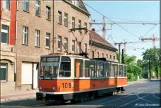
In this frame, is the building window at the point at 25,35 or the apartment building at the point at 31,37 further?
the building window at the point at 25,35

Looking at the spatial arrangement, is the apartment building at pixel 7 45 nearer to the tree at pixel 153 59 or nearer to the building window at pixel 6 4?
the building window at pixel 6 4

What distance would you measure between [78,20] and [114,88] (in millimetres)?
19891

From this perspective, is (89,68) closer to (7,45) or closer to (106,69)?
(106,69)

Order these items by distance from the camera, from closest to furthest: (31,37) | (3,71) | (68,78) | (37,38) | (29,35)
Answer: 1. (68,78)
2. (3,71)
3. (29,35)
4. (31,37)
5. (37,38)


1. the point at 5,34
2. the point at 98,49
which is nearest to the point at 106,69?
the point at 5,34

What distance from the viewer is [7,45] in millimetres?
30547

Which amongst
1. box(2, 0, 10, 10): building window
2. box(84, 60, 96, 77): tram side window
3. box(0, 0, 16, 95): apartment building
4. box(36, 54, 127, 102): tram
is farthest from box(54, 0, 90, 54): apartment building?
Result: box(36, 54, 127, 102): tram

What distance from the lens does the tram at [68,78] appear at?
68.5ft

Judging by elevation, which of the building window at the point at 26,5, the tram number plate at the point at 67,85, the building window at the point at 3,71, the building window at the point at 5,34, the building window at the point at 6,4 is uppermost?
the building window at the point at 26,5

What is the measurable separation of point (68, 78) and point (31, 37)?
46.7 ft

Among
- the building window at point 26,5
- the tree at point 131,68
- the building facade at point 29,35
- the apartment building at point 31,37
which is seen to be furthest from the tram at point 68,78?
the tree at point 131,68

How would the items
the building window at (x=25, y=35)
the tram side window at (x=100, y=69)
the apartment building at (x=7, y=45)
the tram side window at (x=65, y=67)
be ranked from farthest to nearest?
the building window at (x=25, y=35) < the apartment building at (x=7, y=45) < the tram side window at (x=100, y=69) < the tram side window at (x=65, y=67)

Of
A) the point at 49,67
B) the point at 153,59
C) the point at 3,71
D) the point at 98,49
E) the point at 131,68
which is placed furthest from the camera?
the point at 153,59

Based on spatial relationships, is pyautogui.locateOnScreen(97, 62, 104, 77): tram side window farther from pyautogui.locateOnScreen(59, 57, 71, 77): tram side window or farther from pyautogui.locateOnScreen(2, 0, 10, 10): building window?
pyautogui.locateOnScreen(2, 0, 10, 10): building window
